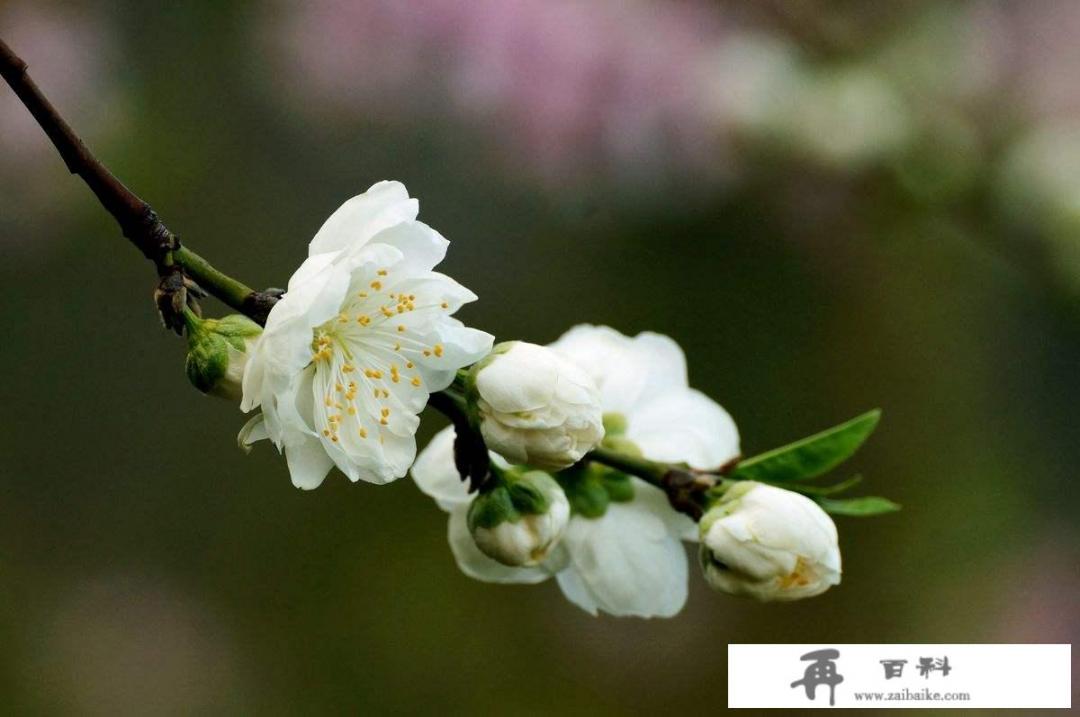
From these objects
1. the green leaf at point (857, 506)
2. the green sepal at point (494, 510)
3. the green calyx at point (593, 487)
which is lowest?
the green sepal at point (494, 510)

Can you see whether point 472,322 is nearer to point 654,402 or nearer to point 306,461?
point 654,402

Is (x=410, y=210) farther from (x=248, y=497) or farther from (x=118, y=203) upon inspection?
(x=248, y=497)

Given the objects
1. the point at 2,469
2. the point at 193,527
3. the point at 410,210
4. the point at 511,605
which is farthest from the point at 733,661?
the point at 2,469

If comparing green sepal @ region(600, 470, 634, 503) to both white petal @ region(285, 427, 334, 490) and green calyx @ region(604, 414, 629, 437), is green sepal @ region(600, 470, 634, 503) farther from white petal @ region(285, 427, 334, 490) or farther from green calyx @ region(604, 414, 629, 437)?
white petal @ region(285, 427, 334, 490)

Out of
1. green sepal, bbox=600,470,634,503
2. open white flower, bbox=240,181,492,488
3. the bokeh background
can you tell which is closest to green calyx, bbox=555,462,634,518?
green sepal, bbox=600,470,634,503

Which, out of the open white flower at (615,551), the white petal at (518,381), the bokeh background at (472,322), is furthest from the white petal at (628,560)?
the bokeh background at (472,322)

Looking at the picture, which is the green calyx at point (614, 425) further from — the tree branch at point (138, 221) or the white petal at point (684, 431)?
the tree branch at point (138, 221)
